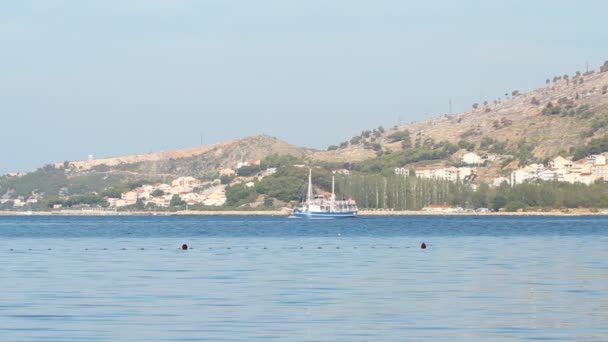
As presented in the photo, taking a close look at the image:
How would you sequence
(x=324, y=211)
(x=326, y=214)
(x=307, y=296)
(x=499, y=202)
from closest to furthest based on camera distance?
1. (x=307, y=296)
2. (x=326, y=214)
3. (x=324, y=211)
4. (x=499, y=202)

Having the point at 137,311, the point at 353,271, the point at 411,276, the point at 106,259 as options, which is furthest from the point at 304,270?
the point at 137,311

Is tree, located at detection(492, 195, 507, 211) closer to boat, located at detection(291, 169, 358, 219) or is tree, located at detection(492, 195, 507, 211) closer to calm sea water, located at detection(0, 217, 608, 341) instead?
boat, located at detection(291, 169, 358, 219)

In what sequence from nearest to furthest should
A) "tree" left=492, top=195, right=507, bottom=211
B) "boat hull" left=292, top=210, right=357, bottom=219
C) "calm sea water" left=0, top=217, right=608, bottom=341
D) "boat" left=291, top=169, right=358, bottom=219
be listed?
1. "calm sea water" left=0, top=217, right=608, bottom=341
2. "boat hull" left=292, top=210, right=357, bottom=219
3. "boat" left=291, top=169, right=358, bottom=219
4. "tree" left=492, top=195, right=507, bottom=211

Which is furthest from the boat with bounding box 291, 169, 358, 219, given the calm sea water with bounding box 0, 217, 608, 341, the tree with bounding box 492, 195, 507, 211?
the calm sea water with bounding box 0, 217, 608, 341

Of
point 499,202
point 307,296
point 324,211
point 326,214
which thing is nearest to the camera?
point 307,296

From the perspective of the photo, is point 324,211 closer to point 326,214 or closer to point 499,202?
point 326,214

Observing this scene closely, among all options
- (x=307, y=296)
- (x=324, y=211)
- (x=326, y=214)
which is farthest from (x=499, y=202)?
(x=307, y=296)

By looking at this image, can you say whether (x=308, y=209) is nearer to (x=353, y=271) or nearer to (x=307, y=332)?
(x=353, y=271)

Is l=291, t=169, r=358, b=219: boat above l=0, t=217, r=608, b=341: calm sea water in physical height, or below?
above

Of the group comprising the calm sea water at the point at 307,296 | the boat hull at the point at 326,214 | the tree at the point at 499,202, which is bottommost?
the calm sea water at the point at 307,296

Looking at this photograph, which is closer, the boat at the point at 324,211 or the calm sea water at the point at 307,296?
the calm sea water at the point at 307,296

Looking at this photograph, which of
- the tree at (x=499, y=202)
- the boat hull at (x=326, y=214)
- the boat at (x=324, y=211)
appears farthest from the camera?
the tree at (x=499, y=202)

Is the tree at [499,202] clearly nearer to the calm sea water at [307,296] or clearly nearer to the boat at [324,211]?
the boat at [324,211]

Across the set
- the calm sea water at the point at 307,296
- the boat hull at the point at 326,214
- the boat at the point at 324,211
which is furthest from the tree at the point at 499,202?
the calm sea water at the point at 307,296
